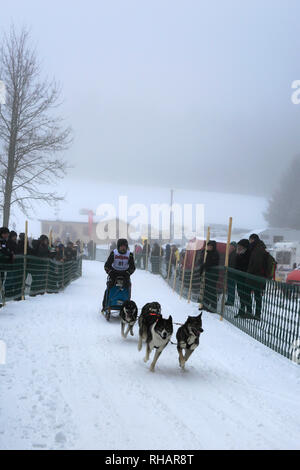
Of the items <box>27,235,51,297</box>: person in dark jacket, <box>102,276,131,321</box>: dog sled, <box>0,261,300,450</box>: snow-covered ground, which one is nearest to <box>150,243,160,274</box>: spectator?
<box>27,235,51,297</box>: person in dark jacket

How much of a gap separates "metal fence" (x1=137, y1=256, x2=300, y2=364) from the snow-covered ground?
264 millimetres

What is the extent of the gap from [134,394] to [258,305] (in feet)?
13.3

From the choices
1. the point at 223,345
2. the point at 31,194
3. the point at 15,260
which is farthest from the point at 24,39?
the point at 223,345

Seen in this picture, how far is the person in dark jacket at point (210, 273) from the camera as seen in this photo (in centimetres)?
1151

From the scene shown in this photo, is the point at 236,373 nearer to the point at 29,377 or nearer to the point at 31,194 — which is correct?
the point at 29,377

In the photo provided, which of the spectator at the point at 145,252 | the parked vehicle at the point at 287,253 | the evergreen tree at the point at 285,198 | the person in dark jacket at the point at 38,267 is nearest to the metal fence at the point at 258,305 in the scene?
the person in dark jacket at the point at 38,267

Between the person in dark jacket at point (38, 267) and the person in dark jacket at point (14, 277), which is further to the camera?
the person in dark jacket at point (38, 267)

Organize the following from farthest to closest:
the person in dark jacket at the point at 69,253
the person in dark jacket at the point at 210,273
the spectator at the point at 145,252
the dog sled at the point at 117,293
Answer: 1. the spectator at the point at 145,252
2. the person in dark jacket at the point at 69,253
3. the person in dark jacket at the point at 210,273
4. the dog sled at the point at 117,293

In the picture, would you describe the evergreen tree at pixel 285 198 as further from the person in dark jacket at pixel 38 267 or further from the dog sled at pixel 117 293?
the dog sled at pixel 117 293

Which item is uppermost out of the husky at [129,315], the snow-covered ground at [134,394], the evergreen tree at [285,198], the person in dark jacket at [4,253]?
the evergreen tree at [285,198]

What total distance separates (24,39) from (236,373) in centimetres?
1842

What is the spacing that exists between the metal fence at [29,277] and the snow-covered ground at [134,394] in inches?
81.2

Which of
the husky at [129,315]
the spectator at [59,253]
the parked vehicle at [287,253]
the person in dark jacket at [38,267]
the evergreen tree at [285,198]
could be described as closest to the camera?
the husky at [129,315]

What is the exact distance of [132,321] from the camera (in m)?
8.14
